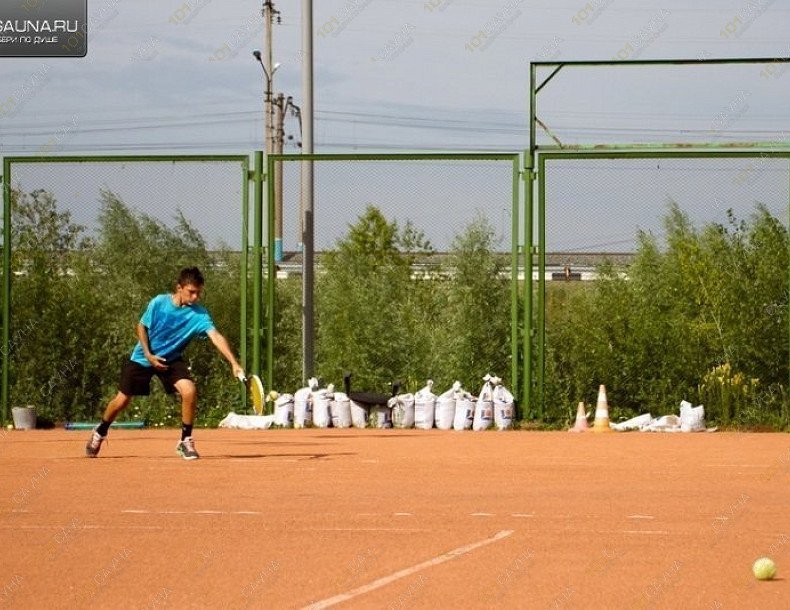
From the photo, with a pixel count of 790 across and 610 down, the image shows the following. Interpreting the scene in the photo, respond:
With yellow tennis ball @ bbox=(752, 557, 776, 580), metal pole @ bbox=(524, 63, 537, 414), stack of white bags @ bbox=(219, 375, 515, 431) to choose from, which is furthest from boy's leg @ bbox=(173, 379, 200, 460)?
yellow tennis ball @ bbox=(752, 557, 776, 580)

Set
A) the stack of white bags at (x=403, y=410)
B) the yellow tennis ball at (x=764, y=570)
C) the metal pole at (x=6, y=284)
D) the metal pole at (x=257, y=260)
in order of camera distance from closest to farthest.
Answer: the yellow tennis ball at (x=764, y=570), the stack of white bags at (x=403, y=410), the metal pole at (x=257, y=260), the metal pole at (x=6, y=284)

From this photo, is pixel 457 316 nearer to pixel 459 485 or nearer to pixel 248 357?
pixel 248 357

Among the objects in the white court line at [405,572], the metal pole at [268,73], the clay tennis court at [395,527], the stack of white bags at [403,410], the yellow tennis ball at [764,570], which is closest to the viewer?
the white court line at [405,572]

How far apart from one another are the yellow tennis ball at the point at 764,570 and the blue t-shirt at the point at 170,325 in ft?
23.1

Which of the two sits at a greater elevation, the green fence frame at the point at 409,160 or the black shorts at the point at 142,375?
the green fence frame at the point at 409,160

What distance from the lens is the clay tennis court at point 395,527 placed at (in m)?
6.27

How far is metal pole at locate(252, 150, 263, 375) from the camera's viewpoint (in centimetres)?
1681

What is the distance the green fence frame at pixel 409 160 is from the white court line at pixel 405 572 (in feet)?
28.3

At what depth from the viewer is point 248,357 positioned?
17.0m

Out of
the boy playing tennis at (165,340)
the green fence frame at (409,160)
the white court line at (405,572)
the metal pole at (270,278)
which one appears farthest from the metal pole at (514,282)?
the white court line at (405,572)

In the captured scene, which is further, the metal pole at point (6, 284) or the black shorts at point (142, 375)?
the metal pole at point (6, 284)

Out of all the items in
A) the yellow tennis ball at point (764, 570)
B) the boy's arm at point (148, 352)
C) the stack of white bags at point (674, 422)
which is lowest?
the yellow tennis ball at point (764, 570)

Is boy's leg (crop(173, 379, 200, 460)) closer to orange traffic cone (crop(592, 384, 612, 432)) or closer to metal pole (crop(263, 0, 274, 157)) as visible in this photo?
orange traffic cone (crop(592, 384, 612, 432))

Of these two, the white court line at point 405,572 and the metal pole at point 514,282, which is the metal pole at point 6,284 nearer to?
the metal pole at point 514,282
